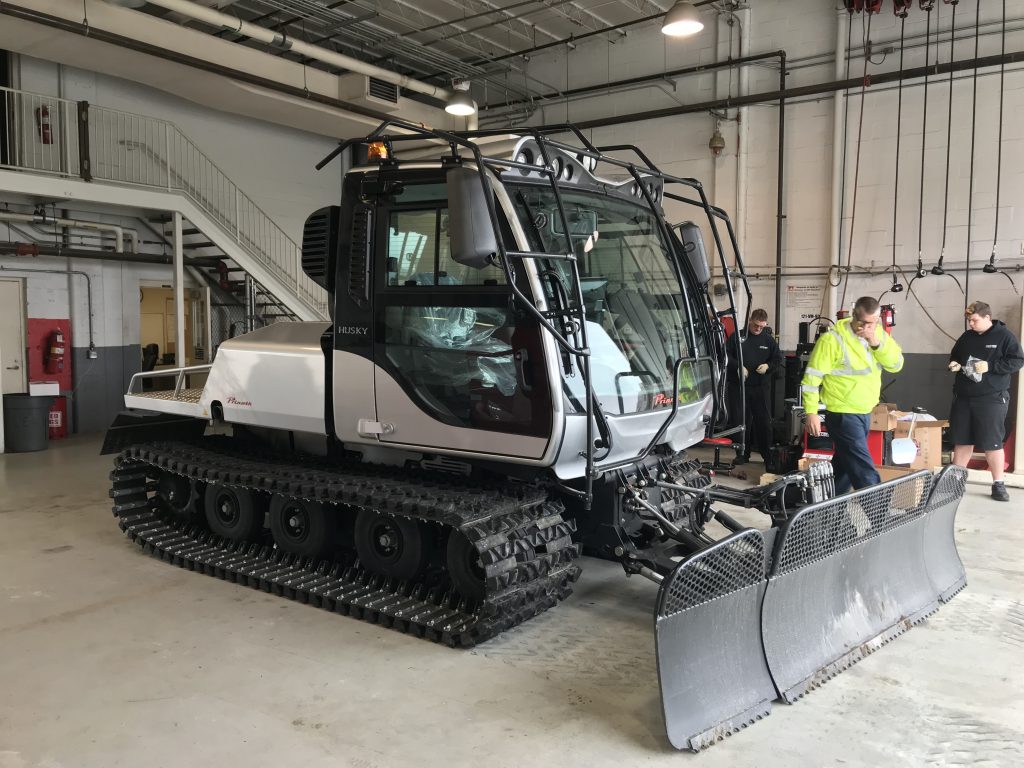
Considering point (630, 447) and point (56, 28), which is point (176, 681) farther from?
point (56, 28)

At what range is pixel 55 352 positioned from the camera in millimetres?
10570

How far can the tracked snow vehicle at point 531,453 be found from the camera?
3354 mm

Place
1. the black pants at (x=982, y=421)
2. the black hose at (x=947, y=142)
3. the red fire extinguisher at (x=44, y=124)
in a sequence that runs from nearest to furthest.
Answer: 1. the black pants at (x=982, y=421)
2. the black hose at (x=947, y=142)
3. the red fire extinguisher at (x=44, y=124)

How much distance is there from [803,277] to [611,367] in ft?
24.8

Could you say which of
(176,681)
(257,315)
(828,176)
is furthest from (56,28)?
(828,176)

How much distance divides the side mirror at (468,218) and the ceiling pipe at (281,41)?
7424mm

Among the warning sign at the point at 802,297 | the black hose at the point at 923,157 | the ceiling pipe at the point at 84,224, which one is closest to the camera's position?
the black hose at the point at 923,157

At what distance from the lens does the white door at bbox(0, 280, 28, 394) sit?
10.4 metres

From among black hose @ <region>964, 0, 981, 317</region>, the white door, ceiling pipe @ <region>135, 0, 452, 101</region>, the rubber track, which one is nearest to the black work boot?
black hose @ <region>964, 0, 981, 317</region>

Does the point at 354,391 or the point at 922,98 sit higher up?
the point at 922,98

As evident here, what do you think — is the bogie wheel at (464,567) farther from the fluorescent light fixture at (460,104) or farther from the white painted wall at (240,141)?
the white painted wall at (240,141)

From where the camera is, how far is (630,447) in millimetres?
4008

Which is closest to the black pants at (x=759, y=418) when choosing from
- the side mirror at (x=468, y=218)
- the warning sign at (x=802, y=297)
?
the warning sign at (x=802, y=297)

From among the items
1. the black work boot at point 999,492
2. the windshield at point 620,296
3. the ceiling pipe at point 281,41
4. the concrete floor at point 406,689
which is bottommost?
the concrete floor at point 406,689
